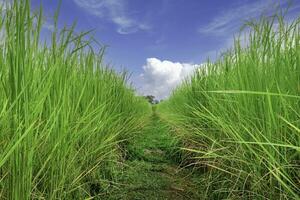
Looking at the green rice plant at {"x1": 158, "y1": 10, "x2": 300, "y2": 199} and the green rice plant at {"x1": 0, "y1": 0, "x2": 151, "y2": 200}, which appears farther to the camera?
the green rice plant at {"x1": 158, "y1": 10, "x2": 300, "y2": 199}

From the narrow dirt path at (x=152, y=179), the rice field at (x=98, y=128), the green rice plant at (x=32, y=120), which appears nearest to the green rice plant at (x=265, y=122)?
the rice field at (x=98, y=128)

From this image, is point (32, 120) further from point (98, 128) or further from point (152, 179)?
point (152, 179)

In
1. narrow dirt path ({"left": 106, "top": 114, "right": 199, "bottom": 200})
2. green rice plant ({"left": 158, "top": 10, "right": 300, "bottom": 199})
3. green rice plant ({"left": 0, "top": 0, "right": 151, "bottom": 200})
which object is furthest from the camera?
narrow dirt path ({"left": 106, "top": 114, "right": 199, "bottom": 200})

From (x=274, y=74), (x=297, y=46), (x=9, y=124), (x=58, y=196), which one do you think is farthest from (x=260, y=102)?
(x=9, y=124)

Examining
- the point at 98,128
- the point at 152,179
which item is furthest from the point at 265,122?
the point at 152,179

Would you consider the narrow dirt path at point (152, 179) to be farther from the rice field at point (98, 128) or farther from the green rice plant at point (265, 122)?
the green rice plant at point (265, 122)

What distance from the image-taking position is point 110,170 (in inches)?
88.0

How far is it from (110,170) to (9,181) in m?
1.14

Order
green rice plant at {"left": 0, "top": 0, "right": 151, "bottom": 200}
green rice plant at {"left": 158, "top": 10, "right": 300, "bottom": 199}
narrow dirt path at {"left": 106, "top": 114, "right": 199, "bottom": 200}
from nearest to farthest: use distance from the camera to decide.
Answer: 1. green rice plant at {"left": 0, "top": 0, "right": 151, "bottom": 200}
2. green rice plant at {"left": 158, "top": 10, "right": 300, "bottom": 199}
3. narrow dirt path at {"left": 106, "top": 114, "right": 199, "bottom": 200}

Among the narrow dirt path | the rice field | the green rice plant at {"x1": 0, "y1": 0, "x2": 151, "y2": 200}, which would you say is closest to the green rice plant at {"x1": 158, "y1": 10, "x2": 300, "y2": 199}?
the rice field

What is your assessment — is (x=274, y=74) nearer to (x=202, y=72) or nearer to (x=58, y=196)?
(x=58, y=196)

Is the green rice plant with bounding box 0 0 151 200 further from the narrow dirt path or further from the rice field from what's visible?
the narrow dirt path

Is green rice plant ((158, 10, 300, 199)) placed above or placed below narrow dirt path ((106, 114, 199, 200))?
above

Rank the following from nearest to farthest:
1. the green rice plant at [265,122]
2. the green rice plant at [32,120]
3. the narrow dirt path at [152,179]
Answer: the green rice plant at [32,120] < the green rice plant at [265,122] < the narrow dirt path at [152,179]
